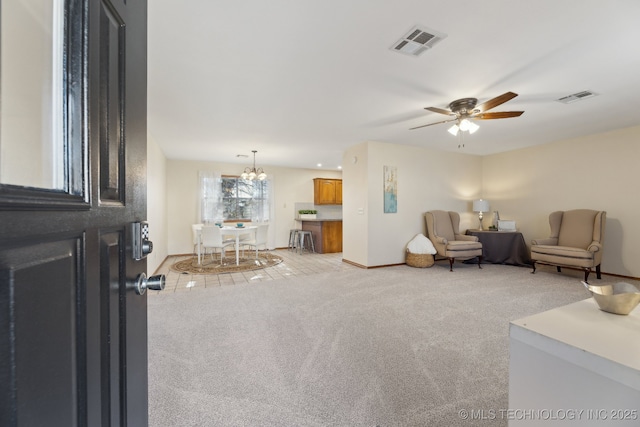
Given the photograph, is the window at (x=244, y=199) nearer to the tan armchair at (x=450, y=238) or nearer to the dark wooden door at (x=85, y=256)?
the tan armchair at (x=450, y=238)

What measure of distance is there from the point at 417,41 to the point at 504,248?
4902 millimetres

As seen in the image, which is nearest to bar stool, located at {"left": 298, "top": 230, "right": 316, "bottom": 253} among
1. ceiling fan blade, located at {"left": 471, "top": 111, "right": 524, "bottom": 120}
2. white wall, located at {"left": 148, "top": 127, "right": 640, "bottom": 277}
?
white wall, located at {"left": 148, "top": 127, "right": 640, "bottom": 277}

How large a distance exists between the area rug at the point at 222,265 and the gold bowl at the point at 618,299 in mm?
4753

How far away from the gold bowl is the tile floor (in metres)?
3.90

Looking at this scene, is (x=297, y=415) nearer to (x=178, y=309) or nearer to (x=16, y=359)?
(x=16, y=359)

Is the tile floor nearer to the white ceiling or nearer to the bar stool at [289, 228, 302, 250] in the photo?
the bar stool at [289, 228, 302, 250]

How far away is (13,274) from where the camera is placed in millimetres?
351

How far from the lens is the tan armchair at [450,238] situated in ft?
16.2

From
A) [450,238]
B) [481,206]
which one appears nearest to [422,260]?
[450,238]

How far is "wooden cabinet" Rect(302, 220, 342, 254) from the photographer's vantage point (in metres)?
6.85

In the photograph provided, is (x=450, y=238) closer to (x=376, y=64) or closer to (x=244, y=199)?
(x=376, y=64)

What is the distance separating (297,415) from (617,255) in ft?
19.5

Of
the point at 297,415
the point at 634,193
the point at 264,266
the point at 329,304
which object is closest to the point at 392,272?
the point at 329,304

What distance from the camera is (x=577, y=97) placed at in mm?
3109
